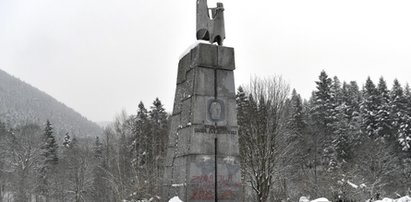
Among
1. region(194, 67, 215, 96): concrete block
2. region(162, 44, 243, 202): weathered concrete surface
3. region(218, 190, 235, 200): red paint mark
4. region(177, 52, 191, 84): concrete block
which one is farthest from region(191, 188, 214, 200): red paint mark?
region(177, 52, 191, 84): concrete block

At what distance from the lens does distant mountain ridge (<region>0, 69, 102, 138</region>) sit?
124463 millimetres

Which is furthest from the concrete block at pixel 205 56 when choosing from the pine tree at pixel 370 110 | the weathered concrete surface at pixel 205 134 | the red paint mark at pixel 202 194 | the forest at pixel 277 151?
the pine tree at pixel 370 110

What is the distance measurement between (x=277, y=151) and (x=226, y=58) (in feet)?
49.6

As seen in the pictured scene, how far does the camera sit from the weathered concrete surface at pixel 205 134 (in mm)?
10172

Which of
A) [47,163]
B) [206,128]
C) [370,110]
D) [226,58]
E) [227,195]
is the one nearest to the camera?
A: [227,195]

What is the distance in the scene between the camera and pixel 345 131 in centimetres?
4606

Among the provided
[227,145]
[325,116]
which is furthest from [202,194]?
[325,116]

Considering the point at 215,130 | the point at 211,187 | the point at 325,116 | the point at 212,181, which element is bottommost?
the point at 211,187

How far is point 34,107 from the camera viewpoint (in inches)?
5428

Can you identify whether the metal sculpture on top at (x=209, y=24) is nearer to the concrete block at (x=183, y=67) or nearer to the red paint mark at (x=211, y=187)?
the concrete block at (x=183, y=67)

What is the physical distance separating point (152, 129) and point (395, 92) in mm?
28381

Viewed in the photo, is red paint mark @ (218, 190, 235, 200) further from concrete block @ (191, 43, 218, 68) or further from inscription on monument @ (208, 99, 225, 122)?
concrete block @ (191, 43, 218, 68)

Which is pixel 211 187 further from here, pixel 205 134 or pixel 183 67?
pixel 183 67

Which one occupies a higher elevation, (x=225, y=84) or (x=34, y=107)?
(x=34, y=107)
